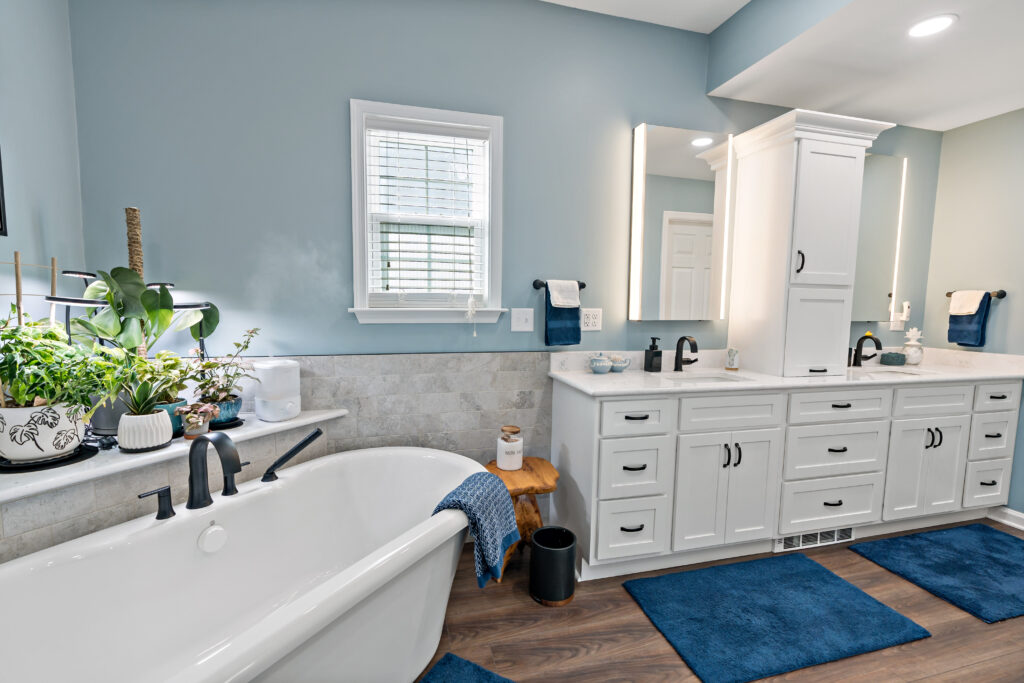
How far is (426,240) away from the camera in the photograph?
7.75ft

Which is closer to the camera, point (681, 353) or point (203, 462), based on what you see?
point (203, 462)

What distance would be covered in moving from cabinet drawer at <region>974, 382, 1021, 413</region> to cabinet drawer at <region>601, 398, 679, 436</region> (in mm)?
2000

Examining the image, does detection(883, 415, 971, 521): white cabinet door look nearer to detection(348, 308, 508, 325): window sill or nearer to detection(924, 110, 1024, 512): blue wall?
detection(924, 110, 1024, 512): blue wall

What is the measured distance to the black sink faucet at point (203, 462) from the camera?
144cm

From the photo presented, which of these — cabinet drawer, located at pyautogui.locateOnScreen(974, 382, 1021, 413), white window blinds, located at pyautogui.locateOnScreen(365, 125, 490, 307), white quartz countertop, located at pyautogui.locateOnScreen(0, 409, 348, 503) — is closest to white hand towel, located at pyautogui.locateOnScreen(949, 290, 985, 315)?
cabinet drawer, located at pyautogui.locateOnScreen(974, 382, 1021, 413)

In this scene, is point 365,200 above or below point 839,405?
above

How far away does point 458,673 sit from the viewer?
1600 mm

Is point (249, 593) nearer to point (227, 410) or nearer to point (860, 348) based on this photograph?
point (227, 410)


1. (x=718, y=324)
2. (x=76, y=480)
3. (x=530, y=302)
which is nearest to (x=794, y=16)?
(x=718, y=324)

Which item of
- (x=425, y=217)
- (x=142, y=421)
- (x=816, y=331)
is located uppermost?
(x=425, y=217)

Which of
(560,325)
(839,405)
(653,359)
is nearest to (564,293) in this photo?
(560,325)

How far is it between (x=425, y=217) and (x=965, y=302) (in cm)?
349

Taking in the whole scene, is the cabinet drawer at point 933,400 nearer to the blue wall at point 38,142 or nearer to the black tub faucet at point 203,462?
the black tub faucet at point 203,462

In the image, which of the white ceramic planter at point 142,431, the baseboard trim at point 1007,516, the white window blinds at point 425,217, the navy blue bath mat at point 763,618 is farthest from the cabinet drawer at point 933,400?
the white ceramic planter at point 142,431
